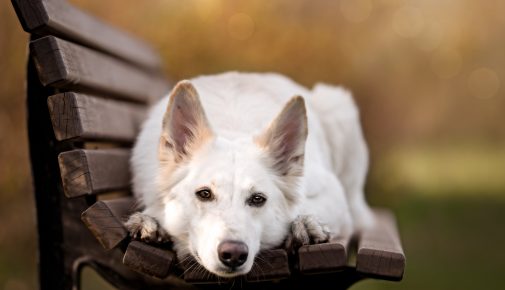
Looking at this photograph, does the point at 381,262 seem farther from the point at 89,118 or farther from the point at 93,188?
the point at 89,118

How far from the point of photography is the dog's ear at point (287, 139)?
298 centimetres

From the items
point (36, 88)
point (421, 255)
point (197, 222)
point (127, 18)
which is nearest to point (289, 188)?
point (197, 222)

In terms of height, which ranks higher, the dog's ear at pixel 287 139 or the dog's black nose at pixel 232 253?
the dog's ear at pixel 287 139

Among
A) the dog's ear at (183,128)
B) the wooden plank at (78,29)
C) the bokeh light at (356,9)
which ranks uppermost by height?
the bokeh light at (356,9)

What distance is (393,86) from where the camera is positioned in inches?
306

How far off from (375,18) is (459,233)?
2.99 metres

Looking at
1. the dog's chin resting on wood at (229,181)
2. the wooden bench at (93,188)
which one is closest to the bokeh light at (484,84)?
the wooden bench at (93,188)

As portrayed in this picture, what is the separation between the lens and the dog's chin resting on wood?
2.69 meters

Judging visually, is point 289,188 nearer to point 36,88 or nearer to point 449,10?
point 36,88

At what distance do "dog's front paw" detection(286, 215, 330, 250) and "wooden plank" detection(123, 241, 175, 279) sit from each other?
0.55 m

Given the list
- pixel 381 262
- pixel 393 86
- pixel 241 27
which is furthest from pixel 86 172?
pixel 393 86

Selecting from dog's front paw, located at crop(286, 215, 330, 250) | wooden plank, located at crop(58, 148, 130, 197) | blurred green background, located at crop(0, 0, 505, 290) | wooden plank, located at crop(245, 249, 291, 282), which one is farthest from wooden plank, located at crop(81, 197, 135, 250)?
blurred green background, located at crop(0, 0, 505, 290)

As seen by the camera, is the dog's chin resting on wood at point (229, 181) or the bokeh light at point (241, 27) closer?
the dog's chin resting on wood at point (229, 181)

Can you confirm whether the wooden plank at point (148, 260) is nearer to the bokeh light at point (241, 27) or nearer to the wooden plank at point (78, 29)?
the wooden plank at point (78, 29)
